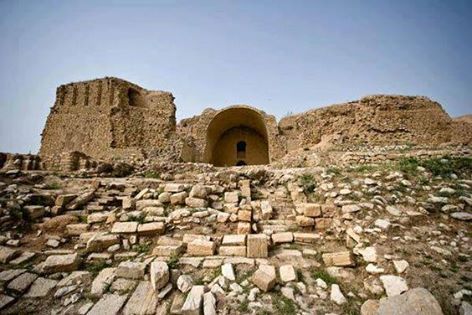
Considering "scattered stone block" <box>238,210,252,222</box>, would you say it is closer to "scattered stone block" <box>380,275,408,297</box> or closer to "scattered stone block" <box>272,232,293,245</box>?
"scattered stone block" <box>272,232,293,245</box>

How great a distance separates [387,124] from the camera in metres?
13.1

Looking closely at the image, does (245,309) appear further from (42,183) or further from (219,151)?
(219,151)

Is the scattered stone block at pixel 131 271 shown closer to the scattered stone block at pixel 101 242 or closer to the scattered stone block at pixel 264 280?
the scattered stone block at pixel 101 242

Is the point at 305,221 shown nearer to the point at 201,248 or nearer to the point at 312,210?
the point at 312,210

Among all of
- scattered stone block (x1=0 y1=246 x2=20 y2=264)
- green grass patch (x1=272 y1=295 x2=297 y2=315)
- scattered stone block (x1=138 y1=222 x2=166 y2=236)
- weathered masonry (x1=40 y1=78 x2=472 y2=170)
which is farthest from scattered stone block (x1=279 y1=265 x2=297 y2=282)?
weathered masonry (x1=40 y1=78 x2=472 y2=170)

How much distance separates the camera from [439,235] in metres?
3.55

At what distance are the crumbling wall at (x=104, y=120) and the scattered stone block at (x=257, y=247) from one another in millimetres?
13164

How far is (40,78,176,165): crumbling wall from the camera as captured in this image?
16.1 metres

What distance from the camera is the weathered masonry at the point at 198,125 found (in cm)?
1299

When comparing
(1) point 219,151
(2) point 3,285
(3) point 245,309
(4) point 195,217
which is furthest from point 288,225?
(1) point 219,151

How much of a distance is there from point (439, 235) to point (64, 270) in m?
5.82

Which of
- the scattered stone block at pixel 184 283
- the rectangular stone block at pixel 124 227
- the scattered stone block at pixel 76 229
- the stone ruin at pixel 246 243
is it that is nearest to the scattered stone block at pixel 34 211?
the stone ruin at pixel 246 243

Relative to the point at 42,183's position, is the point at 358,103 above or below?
above

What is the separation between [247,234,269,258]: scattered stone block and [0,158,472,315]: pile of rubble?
2 centimetres
